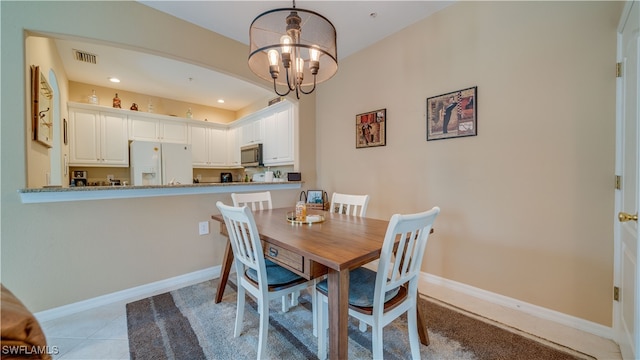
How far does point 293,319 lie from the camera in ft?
6.00

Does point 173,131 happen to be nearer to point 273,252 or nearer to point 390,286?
point 273,252

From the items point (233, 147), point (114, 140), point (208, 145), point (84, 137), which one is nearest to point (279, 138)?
point (233, 147)

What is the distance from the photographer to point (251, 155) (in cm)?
461

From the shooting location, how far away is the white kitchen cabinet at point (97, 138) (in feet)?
12.5

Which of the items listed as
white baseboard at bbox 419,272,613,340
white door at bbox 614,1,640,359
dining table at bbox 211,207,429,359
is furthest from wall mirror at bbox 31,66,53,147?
white door at bbox 614,1,640,359

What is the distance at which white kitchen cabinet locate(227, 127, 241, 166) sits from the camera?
5.38 meters

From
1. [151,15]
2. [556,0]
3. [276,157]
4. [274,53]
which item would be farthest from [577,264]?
[151,15]

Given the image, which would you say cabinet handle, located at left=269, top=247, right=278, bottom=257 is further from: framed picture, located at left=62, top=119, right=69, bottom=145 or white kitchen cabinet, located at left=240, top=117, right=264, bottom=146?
framed picture, located at left=62, top=119, right=69, bottom=145

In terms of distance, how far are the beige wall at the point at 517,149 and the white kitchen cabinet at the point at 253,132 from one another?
251cm

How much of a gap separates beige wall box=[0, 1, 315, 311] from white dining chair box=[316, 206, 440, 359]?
1779mm

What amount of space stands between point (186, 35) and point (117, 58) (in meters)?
1.46

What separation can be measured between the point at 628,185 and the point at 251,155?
447 cm

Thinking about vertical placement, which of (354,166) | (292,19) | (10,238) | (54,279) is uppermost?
(292,19)

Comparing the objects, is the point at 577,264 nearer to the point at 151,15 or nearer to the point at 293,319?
the point at 293,319
